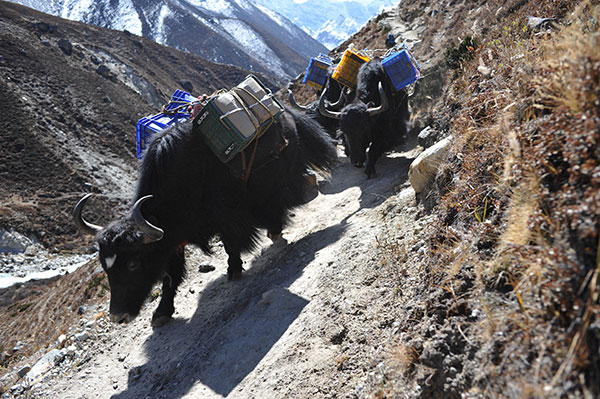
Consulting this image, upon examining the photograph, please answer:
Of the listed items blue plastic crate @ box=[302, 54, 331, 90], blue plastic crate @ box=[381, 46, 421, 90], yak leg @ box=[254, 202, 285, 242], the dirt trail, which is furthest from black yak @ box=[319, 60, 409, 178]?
blue plastic crate @ box=[302, 54, 331, 90]

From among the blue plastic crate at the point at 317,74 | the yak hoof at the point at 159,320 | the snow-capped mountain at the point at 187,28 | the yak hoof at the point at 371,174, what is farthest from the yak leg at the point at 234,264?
the snow-capped mountain at the point at 187,28

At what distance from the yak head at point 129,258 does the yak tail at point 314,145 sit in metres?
2.82

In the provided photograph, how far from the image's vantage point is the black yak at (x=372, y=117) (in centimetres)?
640

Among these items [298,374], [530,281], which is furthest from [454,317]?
[298,374]

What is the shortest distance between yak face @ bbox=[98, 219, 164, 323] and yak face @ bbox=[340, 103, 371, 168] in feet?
12.2

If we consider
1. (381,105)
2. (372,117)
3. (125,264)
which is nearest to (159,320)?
(125,264)

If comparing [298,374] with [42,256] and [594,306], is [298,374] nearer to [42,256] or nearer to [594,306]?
[594,306]

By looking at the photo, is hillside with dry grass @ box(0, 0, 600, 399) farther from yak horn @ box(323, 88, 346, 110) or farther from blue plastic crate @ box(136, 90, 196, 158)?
yak horn @ box(323, 88, 346, 110)

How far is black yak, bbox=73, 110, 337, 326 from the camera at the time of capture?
3707 millimetres

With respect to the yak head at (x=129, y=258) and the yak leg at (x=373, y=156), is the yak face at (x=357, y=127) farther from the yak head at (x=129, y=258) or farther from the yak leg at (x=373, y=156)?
the yak head at (x=129, y=258)

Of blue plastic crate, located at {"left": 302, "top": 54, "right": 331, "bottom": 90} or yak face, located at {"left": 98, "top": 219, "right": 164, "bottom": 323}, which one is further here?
blue plastic crate, located at {"left": 302, "top": 54, "right": 331, "bottom": 90}

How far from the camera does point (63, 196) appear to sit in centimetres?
2197

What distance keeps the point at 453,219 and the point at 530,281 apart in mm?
1060

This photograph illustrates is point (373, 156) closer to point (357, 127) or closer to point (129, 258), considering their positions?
point (357, 127)
